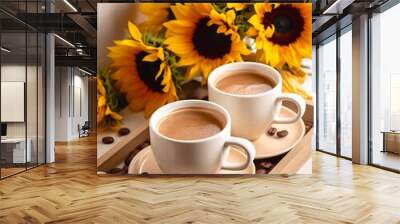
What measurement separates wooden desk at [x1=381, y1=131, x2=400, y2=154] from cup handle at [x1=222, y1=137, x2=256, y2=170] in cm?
283

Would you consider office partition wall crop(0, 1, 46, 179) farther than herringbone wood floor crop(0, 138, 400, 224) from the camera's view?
Yes

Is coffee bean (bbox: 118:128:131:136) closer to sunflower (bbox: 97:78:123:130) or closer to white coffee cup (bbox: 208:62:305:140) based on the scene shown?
sunflower (bbox: 97:78:123:130)

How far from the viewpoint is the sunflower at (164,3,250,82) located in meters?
5.17

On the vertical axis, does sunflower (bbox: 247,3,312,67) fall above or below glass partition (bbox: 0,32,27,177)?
above

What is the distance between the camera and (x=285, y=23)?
5.33 metres

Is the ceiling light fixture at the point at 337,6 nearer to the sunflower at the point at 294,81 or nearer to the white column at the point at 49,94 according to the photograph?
the sunflower at the point at 294,81

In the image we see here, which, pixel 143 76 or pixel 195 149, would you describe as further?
pixel 143 76

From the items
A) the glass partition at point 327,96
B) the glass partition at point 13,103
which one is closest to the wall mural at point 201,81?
the glass partition at point 13,103

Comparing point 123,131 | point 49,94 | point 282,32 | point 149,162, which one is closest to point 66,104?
point 49,94

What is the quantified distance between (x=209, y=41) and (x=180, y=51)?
41 cm

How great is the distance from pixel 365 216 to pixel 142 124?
2913 millimetres

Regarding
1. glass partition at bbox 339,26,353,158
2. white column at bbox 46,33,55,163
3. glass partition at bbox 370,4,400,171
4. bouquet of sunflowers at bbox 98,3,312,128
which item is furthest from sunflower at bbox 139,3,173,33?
glass partition at bbox 339,26,353,158

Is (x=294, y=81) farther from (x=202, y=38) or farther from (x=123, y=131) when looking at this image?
(x=123, y=131)

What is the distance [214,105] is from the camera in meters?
5.00
